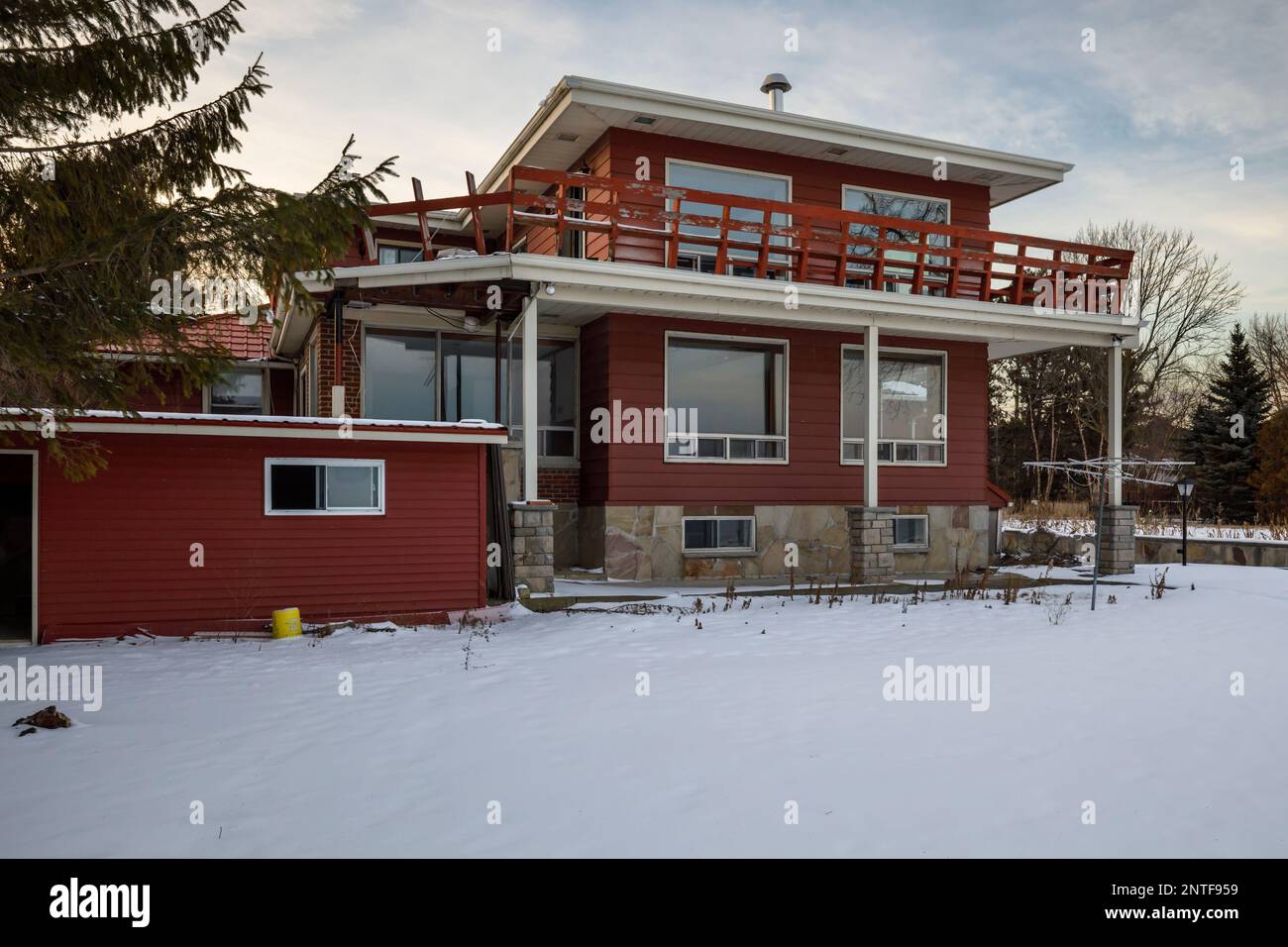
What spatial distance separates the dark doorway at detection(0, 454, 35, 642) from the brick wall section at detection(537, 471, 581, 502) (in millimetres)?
6866

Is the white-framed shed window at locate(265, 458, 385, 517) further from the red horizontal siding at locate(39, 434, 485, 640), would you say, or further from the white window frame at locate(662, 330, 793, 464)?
the white window frame at locate(662, 330, 793, 464)

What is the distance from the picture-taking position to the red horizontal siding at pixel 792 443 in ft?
45.1

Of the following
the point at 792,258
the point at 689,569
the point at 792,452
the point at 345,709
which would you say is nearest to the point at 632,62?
the point at 792,258

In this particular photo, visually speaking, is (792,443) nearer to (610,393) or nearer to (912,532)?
(912,532)

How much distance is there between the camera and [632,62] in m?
19.3

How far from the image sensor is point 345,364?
45.3 ft

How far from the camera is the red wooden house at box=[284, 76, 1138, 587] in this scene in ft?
43.3

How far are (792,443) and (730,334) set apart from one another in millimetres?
2054

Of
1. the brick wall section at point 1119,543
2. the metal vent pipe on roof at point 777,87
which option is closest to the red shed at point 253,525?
the metal vent pipe on roof at point 777,87

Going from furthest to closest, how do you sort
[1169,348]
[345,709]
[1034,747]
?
[1169,348]
[345,709]
[1034,747]

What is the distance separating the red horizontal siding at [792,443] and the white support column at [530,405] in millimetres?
2184

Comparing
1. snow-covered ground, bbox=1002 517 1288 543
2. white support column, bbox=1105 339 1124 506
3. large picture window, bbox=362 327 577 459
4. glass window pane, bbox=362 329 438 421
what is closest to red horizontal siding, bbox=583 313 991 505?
large picture window, bbox=362 327 577 459
